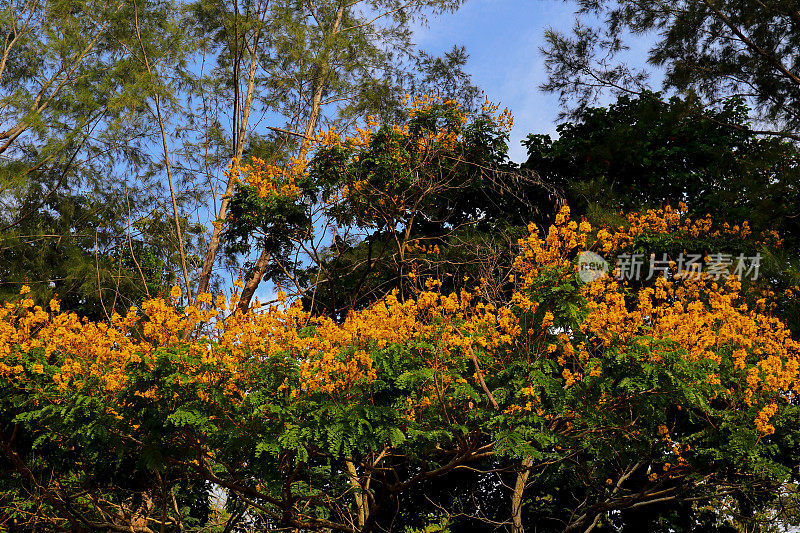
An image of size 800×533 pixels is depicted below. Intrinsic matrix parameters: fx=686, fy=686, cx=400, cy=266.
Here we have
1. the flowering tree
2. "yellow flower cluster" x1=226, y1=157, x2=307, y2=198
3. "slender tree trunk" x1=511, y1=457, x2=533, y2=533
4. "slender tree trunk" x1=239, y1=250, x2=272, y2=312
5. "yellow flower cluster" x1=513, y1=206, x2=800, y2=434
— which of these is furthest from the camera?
"slender tree trunk" x1=239, y1=250, x2=272, y2=312

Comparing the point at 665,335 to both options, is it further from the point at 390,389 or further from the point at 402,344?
the point at 390,389

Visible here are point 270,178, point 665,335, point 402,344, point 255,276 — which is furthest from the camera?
point 255,276

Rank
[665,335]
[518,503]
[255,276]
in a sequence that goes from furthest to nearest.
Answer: [255,276] < [518,503] < [665,335]

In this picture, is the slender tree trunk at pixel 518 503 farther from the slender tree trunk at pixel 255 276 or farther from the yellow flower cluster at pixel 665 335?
the slender tree trunk at pixel 255 276

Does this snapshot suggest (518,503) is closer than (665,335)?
No

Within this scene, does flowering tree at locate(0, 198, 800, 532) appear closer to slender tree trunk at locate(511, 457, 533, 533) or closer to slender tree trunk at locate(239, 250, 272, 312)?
slender tree trunk at locate(511, 457, 533, 533)

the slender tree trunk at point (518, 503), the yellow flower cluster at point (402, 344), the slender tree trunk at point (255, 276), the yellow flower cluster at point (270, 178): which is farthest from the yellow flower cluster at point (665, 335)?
the slender tree trunk at point (255, 276)

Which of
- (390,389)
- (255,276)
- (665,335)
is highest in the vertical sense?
(255,276)

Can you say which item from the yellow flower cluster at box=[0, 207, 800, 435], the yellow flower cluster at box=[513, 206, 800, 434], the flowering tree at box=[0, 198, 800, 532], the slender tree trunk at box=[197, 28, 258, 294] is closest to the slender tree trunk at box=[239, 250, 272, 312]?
the slender tree trunk at box=[197, 28, 258, 294]

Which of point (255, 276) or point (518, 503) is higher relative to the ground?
point (255, 276)

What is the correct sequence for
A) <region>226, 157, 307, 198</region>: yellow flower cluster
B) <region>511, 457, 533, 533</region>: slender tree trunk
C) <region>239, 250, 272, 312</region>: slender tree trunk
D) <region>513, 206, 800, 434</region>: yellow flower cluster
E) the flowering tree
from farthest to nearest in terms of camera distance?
<region>239, 250, 272, 312</region>: slender tree trunk
<region>226, 157, 307, 198</region>: yellow flower cluster
<region>511, 457, 533, 533</region>: slender tree trunk
<region>513, 206, 800, 434</region>: yellow flower cluster
the flowering tree

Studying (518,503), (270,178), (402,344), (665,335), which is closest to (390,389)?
(402,344)

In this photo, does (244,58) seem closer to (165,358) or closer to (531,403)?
(165,358)

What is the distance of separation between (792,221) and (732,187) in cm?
81
